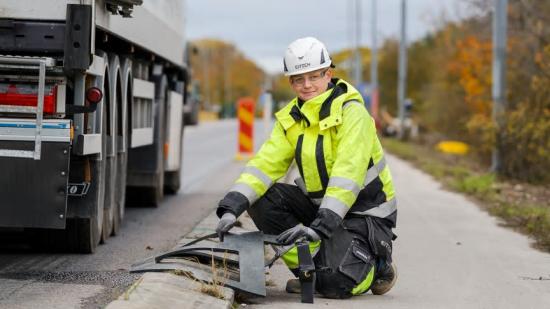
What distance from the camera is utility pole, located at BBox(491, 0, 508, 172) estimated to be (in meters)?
20.8

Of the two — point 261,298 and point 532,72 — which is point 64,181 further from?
point 532,72

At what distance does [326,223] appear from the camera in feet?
25.6

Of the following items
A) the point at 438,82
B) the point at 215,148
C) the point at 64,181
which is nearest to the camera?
the point at 64,181

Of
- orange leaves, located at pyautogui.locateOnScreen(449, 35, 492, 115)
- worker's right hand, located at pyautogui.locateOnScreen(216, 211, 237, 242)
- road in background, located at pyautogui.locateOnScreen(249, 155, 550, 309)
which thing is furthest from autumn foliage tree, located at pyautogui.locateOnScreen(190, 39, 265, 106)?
worker's right hand, located at pyautogui.locateOnScreen(216, 211, 237, 242)

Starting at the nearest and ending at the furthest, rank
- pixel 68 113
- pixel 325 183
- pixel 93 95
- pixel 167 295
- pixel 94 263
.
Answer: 1. pixel 167 295
2. pixel 325 183
3. pixel 68 113
4. pixel 93 95
5. pixel 94 263

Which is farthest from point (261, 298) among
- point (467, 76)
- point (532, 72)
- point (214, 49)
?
point (214, 49)

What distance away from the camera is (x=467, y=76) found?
3325 cm

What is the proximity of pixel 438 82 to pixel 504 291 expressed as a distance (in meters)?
33.2

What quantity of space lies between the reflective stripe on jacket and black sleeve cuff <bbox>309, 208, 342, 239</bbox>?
0.56 ft

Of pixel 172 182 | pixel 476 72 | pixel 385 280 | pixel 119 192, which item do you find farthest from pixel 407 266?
pixel 476 72

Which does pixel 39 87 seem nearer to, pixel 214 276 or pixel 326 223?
pixel 214 276

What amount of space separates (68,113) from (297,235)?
7.47 ft

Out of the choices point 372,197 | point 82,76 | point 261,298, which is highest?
point 82,76

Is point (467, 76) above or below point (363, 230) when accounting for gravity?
above
